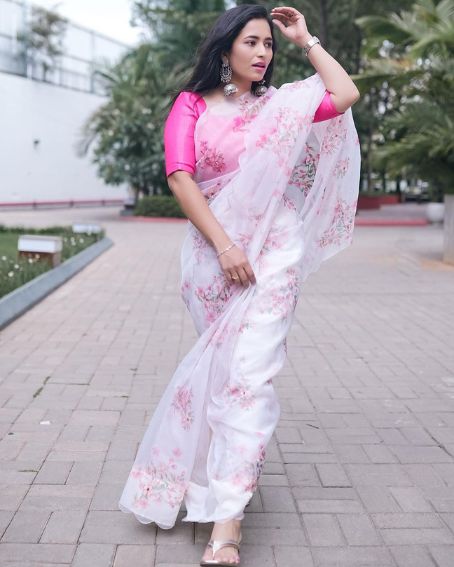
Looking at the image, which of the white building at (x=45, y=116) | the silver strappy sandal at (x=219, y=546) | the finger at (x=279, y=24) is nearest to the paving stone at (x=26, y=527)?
the silver strappy sandal at (x=219, y=546)

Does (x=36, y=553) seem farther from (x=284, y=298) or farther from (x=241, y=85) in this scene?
(x=241, y=85)

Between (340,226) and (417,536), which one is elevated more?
(340,226)

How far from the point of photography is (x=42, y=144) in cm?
3406

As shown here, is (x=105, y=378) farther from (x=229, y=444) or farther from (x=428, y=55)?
(x=428, y=55)

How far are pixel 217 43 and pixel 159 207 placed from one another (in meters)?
21.3

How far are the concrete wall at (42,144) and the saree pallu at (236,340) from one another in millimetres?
28138

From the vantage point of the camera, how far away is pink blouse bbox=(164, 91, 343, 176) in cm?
275

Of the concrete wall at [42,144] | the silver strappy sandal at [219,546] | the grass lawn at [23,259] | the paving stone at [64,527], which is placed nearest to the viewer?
the silver strappy sandal at [219,546]

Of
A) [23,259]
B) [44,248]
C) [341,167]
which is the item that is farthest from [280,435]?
[23,259]

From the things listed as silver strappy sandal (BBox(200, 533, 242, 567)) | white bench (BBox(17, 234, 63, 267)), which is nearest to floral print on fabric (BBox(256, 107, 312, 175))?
silver strappy sandal (BBox(200, 533, 242, 567))

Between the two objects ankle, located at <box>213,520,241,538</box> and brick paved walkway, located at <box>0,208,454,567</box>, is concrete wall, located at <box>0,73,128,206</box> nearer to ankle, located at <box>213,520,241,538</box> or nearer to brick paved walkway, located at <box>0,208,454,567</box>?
brick paved walkway, located at <box>0,208,454,567</box>

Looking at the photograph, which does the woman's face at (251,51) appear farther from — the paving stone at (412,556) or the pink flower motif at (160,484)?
the paving stone at (412,556)

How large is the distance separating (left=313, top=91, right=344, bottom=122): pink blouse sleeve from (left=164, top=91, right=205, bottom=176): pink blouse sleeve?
0.41m

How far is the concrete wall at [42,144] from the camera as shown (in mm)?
31797
